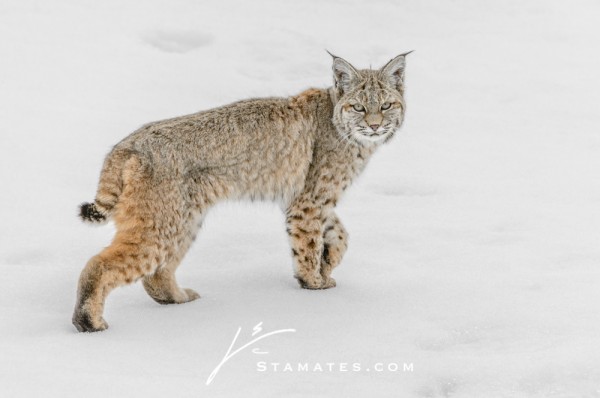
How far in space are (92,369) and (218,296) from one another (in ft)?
4.71

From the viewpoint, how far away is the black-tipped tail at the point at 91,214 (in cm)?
553

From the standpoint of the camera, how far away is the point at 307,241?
21.2ft

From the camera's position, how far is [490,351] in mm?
5191

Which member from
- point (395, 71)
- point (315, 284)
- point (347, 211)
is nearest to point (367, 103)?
point (395, 71)

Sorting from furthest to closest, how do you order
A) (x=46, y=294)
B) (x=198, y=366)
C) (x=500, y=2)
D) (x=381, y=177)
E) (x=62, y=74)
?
(x=500, y=2)
(x=62, y=74)
(x=381, y=177)
(x=46, y=294)
(x=198, y=366)

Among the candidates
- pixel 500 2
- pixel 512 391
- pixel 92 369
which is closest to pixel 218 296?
pixel 92 369

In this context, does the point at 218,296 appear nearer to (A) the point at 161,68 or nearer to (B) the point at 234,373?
(B) the point at 234,373

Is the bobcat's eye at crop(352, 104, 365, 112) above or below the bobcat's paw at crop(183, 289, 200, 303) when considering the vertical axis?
above

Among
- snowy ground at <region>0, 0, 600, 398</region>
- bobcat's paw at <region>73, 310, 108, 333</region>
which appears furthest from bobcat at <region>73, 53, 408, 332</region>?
snowy ground at <region>0, 0, 600, 398</region>

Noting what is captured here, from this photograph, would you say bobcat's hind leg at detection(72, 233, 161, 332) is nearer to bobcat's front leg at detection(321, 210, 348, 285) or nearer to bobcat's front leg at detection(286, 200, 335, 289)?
bobcat's front leg at detection(286, 200, 335, 289)

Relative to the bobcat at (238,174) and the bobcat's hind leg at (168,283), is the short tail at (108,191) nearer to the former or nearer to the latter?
the bobcat at (238,174)

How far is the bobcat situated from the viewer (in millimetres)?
5531

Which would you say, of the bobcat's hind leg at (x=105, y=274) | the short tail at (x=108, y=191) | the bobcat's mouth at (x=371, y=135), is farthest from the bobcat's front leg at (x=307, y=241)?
the short tail at (x=108, y=191)

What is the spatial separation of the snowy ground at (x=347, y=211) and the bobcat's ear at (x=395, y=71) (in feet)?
3.77
